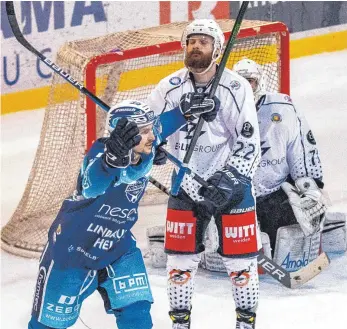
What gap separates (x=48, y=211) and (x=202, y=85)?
1.66 meters

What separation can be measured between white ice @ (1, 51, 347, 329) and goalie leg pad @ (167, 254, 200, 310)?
0.25 meters

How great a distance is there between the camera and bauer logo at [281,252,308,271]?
5426 mm

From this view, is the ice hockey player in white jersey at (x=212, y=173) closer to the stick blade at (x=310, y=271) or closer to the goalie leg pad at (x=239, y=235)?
the goalie leg pad at (x=239, y=235)

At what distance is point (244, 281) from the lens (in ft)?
15.1

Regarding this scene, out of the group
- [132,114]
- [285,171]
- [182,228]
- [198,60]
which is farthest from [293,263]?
[132,114]

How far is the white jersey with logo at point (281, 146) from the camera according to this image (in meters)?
5.30

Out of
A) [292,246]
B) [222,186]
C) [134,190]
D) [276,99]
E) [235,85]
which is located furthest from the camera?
[292,246]

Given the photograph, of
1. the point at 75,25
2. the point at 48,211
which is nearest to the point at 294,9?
the point at 75,25

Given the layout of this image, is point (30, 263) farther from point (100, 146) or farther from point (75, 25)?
point (75, 25)

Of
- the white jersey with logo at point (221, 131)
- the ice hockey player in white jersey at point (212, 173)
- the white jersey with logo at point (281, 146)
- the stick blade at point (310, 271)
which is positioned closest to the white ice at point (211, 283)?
the stick blade at point (310, 271)

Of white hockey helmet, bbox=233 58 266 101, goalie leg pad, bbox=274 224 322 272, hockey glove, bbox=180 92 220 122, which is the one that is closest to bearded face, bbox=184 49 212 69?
hockey glove, bbox=180 92 220 122

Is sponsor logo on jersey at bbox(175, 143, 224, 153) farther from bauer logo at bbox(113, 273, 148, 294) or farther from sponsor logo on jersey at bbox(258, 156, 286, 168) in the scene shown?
sponsor logo on jersey at bbox(258, 156, 286, 168)

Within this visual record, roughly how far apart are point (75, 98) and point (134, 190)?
193 cm

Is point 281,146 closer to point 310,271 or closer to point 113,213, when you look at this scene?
point 310,271
